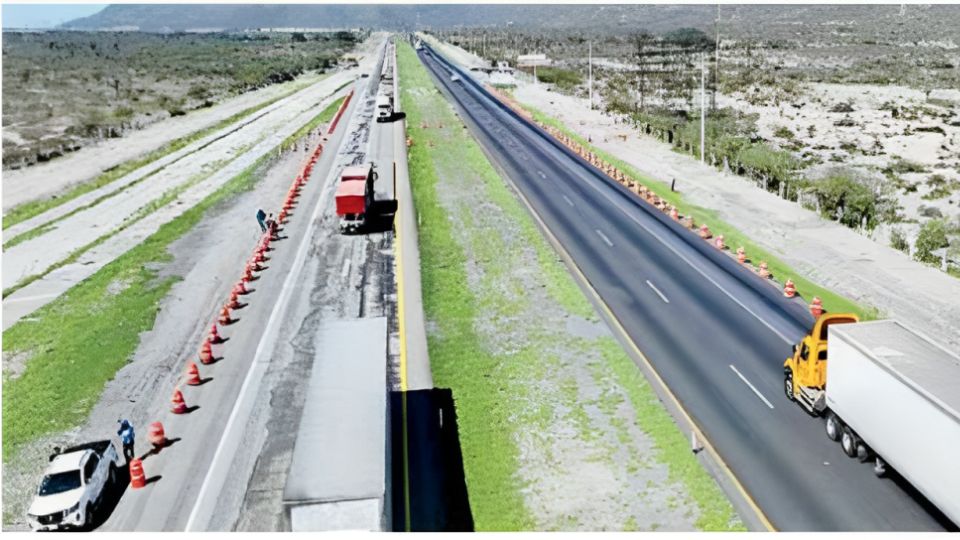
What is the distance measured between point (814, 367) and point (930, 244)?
837 inches

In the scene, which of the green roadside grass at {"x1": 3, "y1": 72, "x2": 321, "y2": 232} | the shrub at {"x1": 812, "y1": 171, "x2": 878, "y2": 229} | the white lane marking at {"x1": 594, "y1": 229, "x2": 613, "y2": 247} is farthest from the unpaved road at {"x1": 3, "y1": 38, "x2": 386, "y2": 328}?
the shrub at {"x1": 812, "y1": 171, "x2": 878, "y2": 229}

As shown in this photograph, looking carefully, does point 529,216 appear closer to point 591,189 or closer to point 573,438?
point 591,189

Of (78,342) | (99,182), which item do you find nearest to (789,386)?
(78,342)

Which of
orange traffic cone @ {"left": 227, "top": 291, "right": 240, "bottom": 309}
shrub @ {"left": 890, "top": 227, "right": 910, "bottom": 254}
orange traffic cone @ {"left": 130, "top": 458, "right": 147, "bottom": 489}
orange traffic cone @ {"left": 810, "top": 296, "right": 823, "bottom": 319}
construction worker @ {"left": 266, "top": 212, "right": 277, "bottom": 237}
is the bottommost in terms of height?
orange traffic cone @ {"left": 130, "top": 458, "right": 147, "bottom": 489}

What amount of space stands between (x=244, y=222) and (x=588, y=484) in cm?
3560

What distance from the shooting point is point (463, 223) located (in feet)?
157

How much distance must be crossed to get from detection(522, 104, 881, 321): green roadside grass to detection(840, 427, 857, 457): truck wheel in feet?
39.3

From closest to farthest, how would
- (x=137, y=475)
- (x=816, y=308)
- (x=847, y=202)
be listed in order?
(x=137, y=475), (x=816, y=308), (x=847, y=202)

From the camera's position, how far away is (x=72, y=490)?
20.9 meters

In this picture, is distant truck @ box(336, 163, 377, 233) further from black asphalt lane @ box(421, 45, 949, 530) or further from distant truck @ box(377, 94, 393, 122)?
distant truck @ box(377, 94, 393, 122)

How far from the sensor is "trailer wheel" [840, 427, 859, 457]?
70.2ft

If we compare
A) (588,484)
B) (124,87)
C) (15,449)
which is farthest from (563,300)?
(124,87)

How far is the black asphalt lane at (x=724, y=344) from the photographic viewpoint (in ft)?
66.0

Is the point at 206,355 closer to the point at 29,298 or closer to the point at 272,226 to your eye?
the point at 29,298
